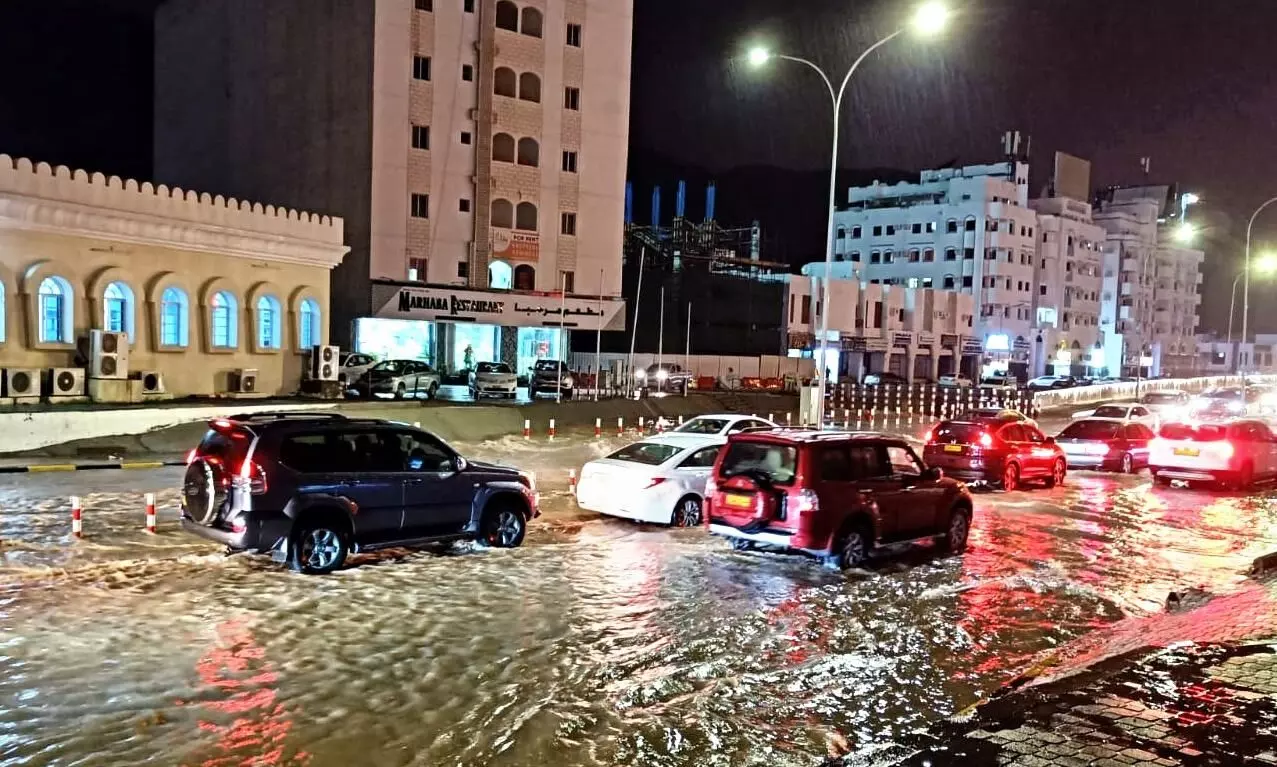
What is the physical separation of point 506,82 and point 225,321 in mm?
25565

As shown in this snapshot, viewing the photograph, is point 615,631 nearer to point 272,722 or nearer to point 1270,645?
point 272,722

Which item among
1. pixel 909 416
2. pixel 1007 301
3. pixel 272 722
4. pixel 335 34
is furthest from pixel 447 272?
pixel 1007 301

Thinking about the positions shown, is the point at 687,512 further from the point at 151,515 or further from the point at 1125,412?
the point at 1125,412

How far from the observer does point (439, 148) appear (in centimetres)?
4741

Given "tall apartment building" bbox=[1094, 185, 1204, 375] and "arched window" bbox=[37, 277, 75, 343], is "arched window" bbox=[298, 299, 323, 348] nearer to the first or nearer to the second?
"arched window" bbox=[37, 277, 75, 343]

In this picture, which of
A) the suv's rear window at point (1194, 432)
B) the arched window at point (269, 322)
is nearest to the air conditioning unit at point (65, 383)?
the arched window at point (269, 322)

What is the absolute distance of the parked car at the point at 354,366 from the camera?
36.1m

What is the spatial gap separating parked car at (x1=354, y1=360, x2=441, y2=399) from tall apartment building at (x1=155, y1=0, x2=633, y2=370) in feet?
29.1

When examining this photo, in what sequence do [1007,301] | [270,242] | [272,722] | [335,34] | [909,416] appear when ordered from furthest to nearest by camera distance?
[1007,301] < [335,34] < [909,416] < [270,242] < [272,722]

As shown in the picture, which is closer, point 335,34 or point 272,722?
point 272,722

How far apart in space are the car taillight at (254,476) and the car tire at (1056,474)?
662 inches

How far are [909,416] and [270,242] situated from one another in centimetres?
2471

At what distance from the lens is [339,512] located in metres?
10.7

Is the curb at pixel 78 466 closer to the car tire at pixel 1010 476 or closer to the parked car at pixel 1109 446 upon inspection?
the car tire at pixel 1010 476
